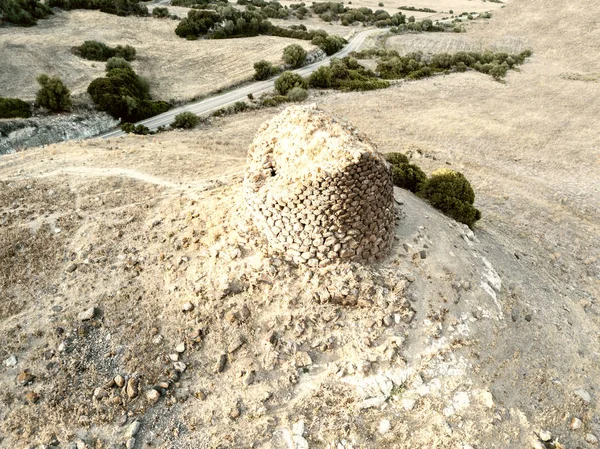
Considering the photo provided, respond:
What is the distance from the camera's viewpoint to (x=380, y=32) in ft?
282

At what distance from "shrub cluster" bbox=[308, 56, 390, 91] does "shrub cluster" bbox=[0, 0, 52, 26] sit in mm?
45312

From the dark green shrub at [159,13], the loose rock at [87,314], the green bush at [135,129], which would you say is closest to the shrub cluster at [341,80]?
the green bush at [135,129]

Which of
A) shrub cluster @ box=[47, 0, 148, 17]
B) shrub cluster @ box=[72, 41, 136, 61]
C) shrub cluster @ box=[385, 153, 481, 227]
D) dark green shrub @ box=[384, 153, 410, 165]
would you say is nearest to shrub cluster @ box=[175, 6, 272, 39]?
shrub cluster @ box=[47, 0, 148, 17]

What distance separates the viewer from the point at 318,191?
12.7 metres

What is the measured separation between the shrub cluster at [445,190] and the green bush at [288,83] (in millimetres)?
32811

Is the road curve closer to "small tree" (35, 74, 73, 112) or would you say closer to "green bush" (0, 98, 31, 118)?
"small tree" (35, 74, 73, 112)

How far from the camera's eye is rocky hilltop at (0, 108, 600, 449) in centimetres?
1130

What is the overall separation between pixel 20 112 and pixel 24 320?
34.1 meters

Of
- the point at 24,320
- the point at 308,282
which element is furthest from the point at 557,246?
the point at 24,320

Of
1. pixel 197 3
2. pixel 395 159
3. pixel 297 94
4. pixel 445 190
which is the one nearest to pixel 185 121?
pixel 297 94

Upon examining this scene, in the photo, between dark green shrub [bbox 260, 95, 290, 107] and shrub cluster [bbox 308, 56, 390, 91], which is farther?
shrub cluster [bbox 308, 56, 390, 91]

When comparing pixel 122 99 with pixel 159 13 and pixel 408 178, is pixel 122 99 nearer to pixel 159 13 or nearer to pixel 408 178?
pixel 408 178

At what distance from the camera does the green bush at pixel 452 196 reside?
2030 centimetres

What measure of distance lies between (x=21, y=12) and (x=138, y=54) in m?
19.7
